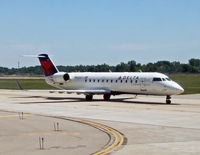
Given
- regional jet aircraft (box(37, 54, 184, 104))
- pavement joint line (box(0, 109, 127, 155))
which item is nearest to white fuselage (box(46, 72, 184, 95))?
regional jet aircraft (box(37, 54, 184, 104))

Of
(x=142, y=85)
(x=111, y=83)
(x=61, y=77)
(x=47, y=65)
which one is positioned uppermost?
(x=47, y=65)

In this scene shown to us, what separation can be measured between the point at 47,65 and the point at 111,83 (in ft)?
30.8

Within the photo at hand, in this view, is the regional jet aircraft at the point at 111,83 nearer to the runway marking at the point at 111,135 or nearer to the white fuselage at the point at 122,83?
the white fuselage at the point at 122,83

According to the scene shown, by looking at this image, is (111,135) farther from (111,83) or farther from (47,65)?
(47,65)

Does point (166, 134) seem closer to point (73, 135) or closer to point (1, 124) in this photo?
point (73, 135)

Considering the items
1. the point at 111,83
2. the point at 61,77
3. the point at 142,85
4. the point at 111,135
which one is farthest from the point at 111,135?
the point at 61,77

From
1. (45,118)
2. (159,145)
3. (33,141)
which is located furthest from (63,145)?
(45,118)

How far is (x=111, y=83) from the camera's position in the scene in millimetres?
39375

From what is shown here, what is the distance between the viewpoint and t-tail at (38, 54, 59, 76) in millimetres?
44750

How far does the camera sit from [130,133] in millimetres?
17125

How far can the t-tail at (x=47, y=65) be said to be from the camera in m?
44.8

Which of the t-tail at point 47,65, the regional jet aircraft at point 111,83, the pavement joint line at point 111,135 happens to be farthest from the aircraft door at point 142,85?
the pavement joint line at point 111,135

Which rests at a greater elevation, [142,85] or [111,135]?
[142,85]

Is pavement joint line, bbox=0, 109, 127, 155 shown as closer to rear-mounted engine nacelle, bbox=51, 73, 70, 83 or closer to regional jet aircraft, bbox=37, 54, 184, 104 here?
regional jet aircraft, bbox=37, 54, 184, 104
